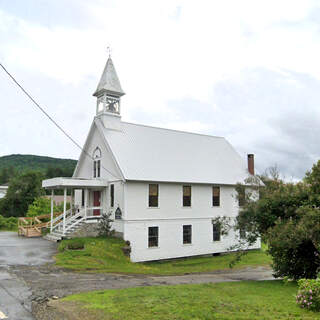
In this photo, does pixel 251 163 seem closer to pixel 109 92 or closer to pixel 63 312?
pixel 109 92

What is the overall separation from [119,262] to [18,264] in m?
6.36

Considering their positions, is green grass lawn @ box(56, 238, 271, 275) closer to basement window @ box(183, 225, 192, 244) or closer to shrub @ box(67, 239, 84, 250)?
shrub @ box(67, 239, 84, 250)

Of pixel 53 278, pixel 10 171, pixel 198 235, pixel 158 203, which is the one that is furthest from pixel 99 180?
pixel 10 171

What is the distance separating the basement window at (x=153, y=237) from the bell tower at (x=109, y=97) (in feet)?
29.9

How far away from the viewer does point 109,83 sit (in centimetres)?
2798

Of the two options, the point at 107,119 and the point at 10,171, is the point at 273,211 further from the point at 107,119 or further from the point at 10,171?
the point at 10,171

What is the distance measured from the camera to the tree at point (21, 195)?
4834cm

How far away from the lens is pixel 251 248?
32.0 metres

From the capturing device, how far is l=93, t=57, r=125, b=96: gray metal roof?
27.7 metres

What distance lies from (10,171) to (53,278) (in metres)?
108

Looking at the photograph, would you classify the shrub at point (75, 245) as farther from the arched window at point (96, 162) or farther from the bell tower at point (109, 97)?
the bell tower at point (109, 97)

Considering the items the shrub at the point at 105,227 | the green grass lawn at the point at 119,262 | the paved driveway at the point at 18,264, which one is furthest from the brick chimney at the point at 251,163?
the paved driveway at the point at 18,264

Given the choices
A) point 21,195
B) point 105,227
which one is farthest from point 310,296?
point 21,195

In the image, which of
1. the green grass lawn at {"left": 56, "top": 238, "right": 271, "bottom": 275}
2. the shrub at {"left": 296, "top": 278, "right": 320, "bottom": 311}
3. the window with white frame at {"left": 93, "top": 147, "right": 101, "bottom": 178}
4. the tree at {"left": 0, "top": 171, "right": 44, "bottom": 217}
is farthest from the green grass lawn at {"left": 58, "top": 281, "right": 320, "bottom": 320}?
the tree at {"left": 0, "top": 171, "right": 44, "bottom": 217}
